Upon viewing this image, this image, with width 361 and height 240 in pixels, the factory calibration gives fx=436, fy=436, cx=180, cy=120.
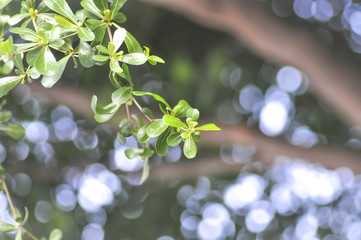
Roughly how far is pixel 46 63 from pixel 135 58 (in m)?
0.07

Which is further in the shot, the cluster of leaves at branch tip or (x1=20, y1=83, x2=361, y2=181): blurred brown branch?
(x1=20, y1=83, x2=361, y2=181): blurred brown branch

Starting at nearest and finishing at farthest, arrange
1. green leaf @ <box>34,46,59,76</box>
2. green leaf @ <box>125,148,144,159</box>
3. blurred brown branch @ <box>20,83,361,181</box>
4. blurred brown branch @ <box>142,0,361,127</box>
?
green leaf @ <box>34,46,59,76</box>, green leaf @ <box>125,148,144,159</box>, blurred brown branch @ <box>142,0,361,127</box>, blurred brown branch @ <box>20,83,361,181</box>

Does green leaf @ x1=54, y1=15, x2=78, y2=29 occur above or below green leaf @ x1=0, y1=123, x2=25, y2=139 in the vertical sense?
above

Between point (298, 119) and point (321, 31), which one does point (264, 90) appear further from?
point (321, 31)

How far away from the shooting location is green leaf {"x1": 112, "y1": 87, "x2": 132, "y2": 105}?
387 mm

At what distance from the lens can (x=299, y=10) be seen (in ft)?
5.18

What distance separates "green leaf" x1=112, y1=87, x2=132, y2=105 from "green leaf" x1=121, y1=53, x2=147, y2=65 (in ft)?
0.10

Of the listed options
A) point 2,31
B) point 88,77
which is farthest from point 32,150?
point 2,31

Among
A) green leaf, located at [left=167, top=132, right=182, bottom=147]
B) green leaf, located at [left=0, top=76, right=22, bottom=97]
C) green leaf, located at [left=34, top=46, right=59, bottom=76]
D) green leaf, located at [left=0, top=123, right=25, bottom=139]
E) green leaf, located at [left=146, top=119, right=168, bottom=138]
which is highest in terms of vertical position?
green leaf, located at [left=34, top=46, right=59, bottom=76]

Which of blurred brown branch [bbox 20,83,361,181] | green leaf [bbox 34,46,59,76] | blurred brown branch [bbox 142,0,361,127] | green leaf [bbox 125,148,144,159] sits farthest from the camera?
blurred brown branch [bbox 20,83,361,181]

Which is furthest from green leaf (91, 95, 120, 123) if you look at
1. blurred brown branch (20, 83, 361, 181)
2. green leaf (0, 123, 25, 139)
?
blurred brown branch (20, 83, 361, 181)

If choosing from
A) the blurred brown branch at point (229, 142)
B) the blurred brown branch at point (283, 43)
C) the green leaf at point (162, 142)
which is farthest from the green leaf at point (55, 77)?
the blurred brown branch at point (229, 142)

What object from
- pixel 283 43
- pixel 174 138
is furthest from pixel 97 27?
pixel 283 43

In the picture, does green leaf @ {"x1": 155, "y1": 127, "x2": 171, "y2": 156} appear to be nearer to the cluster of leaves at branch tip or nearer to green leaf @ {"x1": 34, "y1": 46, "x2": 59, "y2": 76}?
the cluster of leaves at branch tip
